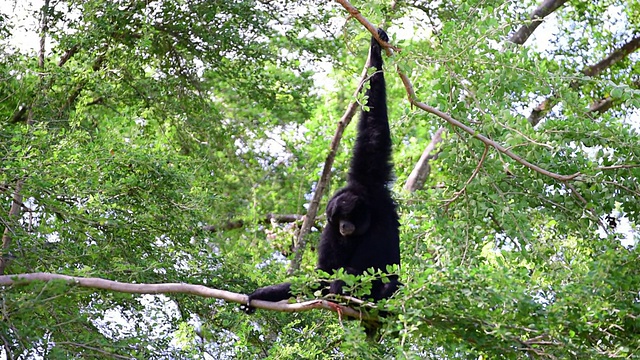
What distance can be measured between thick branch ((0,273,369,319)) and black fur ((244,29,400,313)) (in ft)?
6.28

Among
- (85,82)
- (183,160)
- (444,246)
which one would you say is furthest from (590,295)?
(85,82)

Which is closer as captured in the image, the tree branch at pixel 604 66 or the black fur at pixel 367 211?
the black fur at pixel 367 211

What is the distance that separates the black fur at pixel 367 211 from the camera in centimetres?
693

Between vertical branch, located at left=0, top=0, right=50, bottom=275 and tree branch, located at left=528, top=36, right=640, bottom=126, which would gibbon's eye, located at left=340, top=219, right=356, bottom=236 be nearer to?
vertical branch, located at left=0, top=0, right=50, bottom=275

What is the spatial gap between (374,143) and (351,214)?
640 mm

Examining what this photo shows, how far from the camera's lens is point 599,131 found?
18.0 ft

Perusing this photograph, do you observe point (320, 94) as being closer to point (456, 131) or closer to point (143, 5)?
point (143, 5)

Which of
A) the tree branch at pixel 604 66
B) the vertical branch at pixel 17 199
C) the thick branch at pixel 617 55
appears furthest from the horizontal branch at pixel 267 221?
the thick branch at pixel 617 55

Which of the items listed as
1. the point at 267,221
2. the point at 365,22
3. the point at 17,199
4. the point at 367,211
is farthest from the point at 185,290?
the point at 267,221

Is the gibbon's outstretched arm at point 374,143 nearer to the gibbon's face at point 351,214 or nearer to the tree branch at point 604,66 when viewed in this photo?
the gibbon's face at point 351,214

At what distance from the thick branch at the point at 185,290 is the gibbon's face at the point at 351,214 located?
1.97 metres

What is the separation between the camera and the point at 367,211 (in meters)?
7.07

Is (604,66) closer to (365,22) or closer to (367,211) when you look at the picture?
(367,211)

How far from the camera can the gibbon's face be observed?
22.9ft
